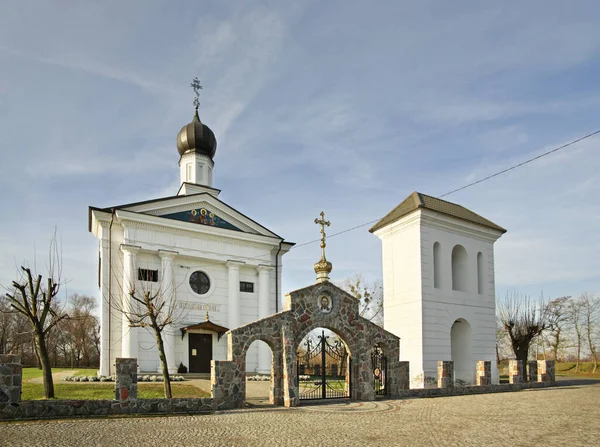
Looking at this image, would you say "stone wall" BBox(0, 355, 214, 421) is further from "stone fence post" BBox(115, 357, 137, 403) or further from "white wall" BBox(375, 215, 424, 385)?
"white wall" BBox(375, 215, 424, 385)

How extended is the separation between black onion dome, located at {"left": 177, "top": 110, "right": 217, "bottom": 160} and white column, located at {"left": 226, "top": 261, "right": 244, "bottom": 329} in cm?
894

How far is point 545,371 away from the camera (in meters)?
24.1

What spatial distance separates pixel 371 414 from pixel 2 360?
9165 mm

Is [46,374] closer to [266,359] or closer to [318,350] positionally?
[318,350]

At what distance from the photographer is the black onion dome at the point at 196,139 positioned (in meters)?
34.3

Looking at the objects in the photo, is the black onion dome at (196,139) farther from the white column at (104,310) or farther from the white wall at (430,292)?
the white wall at (430,292)

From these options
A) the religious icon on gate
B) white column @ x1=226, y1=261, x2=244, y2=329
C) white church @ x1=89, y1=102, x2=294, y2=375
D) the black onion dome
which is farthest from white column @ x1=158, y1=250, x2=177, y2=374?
the religious icon on gate

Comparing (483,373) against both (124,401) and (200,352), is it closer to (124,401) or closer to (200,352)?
(124,401)

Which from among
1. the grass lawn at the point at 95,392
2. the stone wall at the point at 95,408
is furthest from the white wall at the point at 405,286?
the stone wall at the point at 95,408

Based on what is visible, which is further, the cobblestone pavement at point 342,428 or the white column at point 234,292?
the white column at point 234,292

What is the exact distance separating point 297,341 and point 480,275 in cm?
1346

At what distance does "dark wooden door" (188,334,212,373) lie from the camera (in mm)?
28297

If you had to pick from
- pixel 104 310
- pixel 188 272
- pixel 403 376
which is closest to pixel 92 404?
pixel 403 376

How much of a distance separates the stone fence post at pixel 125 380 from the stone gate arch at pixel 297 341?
2216mm
